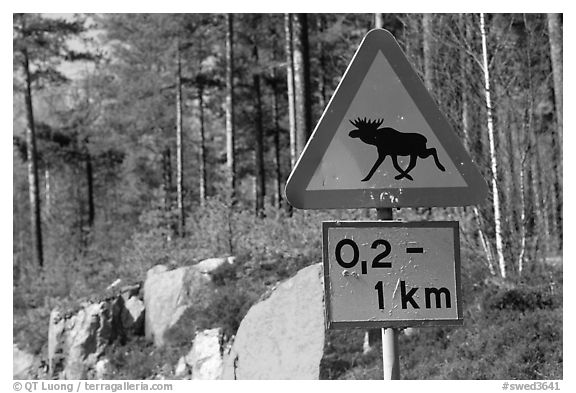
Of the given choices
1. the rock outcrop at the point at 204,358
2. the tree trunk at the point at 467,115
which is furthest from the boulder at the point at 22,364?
the tree trunk at the point at 467,115

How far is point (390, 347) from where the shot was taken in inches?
118

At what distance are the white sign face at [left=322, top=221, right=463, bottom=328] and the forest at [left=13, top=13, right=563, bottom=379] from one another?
13.4 ft

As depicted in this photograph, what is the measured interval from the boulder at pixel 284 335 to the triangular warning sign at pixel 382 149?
4.80 metres

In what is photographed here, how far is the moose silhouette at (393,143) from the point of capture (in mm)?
2992

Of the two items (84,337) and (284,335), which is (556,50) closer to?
(284,335)

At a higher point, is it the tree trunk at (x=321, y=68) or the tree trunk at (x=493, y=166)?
the tree trunk at (x=321, y=68)

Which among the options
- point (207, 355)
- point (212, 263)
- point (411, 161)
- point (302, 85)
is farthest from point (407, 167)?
point (302, 85)

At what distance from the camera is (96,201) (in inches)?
1604

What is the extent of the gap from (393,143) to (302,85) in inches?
441

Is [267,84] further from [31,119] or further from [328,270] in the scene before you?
[328,270]

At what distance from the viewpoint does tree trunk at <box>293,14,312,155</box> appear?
13.6 metres

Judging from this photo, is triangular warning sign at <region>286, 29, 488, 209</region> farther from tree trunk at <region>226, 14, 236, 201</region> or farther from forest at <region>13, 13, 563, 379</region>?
tree trunk at <region>226, 14, 236, 201</region>

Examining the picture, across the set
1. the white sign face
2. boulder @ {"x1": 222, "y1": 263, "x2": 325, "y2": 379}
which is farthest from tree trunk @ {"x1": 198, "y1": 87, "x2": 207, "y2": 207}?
the white sign face

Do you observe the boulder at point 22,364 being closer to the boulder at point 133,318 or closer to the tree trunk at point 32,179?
the boulder at point 133,318
